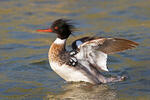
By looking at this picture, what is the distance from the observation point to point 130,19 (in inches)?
537

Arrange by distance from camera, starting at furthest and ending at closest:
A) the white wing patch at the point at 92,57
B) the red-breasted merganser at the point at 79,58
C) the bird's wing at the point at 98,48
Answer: the white wing patch at the point at 92,57, the red-breasted merganser at the point at 79,58, the bird's wing at the point at 98,48

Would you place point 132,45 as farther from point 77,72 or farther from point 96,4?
point 96,4

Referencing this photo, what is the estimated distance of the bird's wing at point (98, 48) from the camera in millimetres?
8352

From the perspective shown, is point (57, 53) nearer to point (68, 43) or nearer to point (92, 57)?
point (92, 57)

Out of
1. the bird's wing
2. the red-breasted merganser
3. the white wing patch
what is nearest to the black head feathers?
the red-breasted merganser

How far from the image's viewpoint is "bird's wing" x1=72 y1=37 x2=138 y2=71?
27.4 feet

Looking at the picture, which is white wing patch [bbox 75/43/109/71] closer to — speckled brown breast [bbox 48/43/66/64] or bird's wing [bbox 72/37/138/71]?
bird's wing [bbox 72/37/138/71]

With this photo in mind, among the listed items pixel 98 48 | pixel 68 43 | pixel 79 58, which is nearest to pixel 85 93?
pixel 79 58

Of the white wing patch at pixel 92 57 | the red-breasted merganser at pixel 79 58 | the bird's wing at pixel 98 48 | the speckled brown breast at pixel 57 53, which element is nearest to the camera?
the bird's wing at pixel 98 48

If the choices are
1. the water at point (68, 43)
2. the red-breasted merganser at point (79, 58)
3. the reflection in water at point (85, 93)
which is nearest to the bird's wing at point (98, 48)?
the red-breasted merganser at point (79, 58)

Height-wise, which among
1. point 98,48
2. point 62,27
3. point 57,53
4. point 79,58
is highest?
point 62,27

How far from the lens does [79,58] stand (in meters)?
8.99

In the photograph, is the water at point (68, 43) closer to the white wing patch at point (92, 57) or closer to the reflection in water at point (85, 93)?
the reflection in water at point (85, 93)

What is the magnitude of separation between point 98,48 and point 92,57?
0.37 metres
